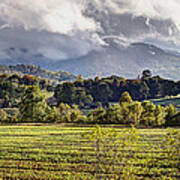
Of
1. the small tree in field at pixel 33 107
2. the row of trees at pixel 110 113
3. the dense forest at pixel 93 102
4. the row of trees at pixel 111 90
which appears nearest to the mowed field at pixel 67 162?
the row of trees at pixel 110 113

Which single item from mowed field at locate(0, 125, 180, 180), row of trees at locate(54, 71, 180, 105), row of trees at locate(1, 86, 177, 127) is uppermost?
row of trees at locate(54, 71, 180, 105)

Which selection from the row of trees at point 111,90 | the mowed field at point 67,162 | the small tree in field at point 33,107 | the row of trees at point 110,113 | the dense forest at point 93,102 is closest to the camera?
the mowed field at point 67,162

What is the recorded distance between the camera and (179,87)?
81.6 m

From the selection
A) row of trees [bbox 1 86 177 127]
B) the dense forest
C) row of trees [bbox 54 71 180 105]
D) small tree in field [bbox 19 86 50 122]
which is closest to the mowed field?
row of trees [bbox 1 86 177 127]

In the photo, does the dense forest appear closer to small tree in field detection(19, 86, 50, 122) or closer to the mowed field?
small tree in field detection(19, 86, 50, 122)

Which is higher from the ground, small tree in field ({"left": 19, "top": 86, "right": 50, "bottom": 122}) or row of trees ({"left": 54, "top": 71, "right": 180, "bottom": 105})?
row of trees ({"left": 54, "top": 71, "right": 180, "bottom": 105})

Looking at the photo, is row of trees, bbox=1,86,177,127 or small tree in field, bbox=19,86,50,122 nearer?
row of trees, bbox=1,86,177,127

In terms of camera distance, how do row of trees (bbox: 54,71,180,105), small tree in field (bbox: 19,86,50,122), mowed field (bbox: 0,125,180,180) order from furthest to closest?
row of trees (bbox: 54,71,180,105)
small tree in field (bbox: 19,86,50,122)
mowed field (bbox: 0,125,180,180)

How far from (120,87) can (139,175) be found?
3154 inches

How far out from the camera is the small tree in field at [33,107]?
50094 mm

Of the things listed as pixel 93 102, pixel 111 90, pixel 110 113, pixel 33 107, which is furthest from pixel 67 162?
pixel 111 90

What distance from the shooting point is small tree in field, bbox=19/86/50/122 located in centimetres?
5009

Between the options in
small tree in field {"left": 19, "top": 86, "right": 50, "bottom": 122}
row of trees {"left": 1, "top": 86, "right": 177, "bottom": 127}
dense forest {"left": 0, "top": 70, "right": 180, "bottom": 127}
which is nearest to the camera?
row of trees {"left": 1, "top": 86, "right": 177, "bottom": 127}

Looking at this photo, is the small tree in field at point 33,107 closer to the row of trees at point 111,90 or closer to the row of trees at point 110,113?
the row of trees at point 110,113
